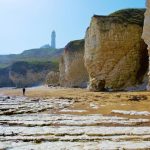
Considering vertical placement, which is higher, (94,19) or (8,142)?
(94,19)

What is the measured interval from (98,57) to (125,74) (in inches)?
146

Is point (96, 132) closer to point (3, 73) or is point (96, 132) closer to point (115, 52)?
point (115, 52)

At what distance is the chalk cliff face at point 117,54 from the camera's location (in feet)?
120

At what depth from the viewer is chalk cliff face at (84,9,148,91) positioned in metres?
36.6

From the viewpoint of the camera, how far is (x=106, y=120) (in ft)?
32.4

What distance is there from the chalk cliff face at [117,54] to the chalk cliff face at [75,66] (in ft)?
Result: 53.8

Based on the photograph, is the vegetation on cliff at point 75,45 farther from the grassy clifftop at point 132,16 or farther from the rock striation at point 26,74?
the rock striation at point 26,74

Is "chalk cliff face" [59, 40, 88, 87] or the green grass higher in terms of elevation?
the green grass

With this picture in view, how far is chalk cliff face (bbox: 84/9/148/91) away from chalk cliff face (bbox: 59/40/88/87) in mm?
16408

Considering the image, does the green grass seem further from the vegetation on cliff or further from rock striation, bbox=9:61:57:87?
rock striation, bbox=9:61:57:87

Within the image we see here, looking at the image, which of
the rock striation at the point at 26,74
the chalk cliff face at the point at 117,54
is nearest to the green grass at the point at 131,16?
the chalk cliff face at the point at 117,54

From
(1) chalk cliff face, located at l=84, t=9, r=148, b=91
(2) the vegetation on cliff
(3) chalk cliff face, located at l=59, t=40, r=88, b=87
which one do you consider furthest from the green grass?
(2) the vegetation on cliff

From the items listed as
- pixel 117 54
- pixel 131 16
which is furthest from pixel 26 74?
pixel 117 54

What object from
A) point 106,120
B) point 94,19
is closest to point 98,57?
point 94,19
